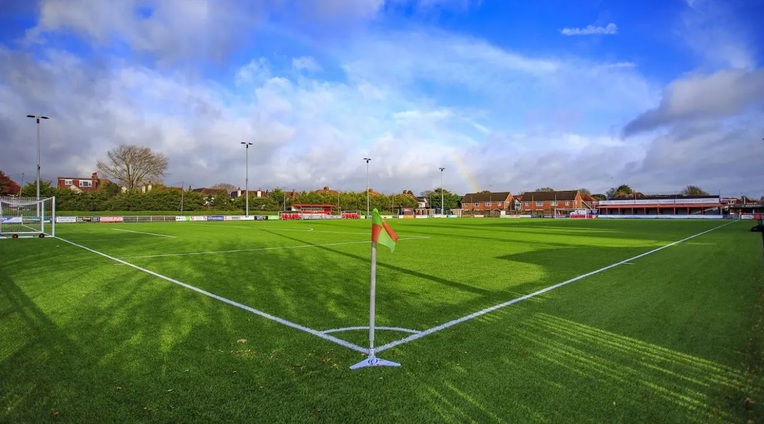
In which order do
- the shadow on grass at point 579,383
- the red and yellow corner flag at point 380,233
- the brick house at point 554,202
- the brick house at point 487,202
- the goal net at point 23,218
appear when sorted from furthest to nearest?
the brick house at point 487,202, the brick house at point 554,202, the goal net at point 23,218, the red and yellow corner flag at point 380,233, the shadow on grass at point 579,383

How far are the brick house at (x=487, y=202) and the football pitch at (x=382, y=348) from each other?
119 m

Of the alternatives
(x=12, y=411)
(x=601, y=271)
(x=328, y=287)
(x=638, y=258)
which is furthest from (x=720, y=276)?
(x=12, y=411)

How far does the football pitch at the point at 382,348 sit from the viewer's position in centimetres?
347

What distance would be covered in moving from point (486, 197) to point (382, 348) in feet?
432

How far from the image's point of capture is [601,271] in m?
11.4

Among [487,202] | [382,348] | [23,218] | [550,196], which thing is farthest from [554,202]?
[382,348]

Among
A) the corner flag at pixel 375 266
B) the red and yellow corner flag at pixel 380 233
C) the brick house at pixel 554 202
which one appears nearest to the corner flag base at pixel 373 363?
the corner flag at pixel 375 266

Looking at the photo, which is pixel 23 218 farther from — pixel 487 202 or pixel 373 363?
pixel 487 202

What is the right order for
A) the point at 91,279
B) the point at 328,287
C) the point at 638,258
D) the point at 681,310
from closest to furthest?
1. the point at 681,310
2. the point at 328,287
3. the point at 91,279
4. the point at 638,258

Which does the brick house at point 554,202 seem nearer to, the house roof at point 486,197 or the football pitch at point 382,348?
the house roof at point 486,197

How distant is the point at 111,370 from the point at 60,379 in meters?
0.42

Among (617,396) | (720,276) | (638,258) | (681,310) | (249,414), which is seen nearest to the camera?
(249,414)

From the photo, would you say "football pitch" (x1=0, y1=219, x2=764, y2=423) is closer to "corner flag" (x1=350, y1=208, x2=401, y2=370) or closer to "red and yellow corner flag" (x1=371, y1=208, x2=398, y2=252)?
"corner flag" (x1=350, y1=208, x2=401, y2=370)

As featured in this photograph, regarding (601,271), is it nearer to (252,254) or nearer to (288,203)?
(252,254)
